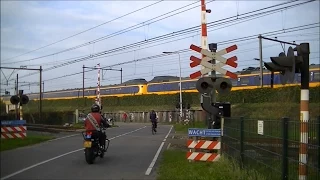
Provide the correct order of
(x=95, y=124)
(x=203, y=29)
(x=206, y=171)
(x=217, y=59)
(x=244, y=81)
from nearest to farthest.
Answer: (x=206, y=171), (x=95, y=124), (x=217, y=59), (x=203, y=29), (x=244, y=81)

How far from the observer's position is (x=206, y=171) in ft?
35.6

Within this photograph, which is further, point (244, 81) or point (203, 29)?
point (244, 81)

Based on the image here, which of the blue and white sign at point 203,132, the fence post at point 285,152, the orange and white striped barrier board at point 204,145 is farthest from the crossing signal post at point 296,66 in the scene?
the blue and white sign at point 203,132

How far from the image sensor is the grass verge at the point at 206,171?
383 inches

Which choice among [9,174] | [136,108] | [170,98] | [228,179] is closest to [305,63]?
[228,179]

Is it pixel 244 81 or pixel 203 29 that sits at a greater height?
pixel 203 29

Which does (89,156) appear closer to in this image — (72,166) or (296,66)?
(72,166)

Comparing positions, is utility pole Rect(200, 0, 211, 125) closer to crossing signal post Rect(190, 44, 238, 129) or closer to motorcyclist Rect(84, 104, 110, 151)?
crossing signal post Rect(190, 44, 238, 129)

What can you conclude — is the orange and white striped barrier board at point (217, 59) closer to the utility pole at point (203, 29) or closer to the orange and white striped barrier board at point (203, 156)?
the utility pole at point (203, 29)

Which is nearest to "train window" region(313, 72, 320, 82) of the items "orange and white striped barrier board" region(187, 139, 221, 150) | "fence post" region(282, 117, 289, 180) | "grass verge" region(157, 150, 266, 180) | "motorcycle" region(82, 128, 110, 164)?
"orange and white striped barrier board" region(187, 139, 221, 150)

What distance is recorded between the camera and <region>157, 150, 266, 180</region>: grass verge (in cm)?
973

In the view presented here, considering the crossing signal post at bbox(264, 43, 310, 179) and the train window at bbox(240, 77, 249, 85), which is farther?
the train window at bbox(240, 77, 249, 85)

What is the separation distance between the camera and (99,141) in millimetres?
13539

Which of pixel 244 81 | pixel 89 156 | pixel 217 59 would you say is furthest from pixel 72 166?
pixel 244 81
